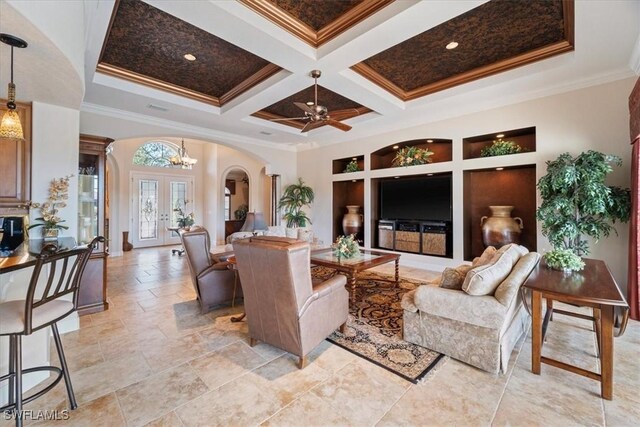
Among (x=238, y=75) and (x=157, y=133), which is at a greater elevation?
(x=238, y=75)

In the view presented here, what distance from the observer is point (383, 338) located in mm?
2723

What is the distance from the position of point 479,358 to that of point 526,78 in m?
3.94

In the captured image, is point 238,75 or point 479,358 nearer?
point 479,358

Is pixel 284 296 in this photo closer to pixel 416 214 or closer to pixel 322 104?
pixel 322 104

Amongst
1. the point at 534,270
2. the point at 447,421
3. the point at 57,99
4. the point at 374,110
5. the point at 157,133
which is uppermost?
the point at 374,110

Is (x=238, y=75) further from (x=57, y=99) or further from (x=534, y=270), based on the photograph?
(x=534, y=270)

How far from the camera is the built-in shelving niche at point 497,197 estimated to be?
4.93 m

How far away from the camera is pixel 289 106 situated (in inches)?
215

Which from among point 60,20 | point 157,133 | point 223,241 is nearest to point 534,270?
point 60,20

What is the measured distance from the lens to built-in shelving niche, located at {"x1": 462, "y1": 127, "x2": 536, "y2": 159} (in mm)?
4765

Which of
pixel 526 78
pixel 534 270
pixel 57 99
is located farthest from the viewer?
pixel 526 78

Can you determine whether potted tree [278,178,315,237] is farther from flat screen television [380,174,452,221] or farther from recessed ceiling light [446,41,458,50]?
recessed ceiling light [446,41,458,50]

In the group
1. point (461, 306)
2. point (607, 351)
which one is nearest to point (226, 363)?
point (461, 306)

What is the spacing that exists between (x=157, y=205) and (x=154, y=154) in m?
1.69
